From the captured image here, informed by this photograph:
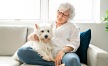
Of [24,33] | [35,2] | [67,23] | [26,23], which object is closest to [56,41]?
[67,23]

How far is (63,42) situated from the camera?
89.4 inches

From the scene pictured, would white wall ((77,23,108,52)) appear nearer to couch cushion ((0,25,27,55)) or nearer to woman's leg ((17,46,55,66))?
couch cushion ((0,25,27,55))

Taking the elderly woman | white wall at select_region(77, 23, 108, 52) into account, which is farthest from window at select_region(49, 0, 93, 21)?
the elderly woman

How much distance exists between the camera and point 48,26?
2.07 m

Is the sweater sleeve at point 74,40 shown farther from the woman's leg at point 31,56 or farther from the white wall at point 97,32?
the white wall at point 97,32

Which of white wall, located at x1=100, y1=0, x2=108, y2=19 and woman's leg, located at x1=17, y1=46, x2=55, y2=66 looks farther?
white wall, located at x1=100, y1=0, x2=108, y2=19

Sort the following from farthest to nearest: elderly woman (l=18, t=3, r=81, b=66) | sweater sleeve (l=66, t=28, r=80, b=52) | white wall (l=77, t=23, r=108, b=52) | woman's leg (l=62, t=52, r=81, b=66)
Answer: white wall (l=77, t=23, r=108, b=52) < sweater sleeve (l=66, t=28, r=80, b=52) < elderly woman (l=18, t=3, r=81, b=66) < woman's leg (l=62, t=52, r=81, b=66)

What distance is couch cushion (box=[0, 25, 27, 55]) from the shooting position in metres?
2.67

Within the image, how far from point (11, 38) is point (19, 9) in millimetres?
736

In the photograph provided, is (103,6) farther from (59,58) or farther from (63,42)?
(59,58)

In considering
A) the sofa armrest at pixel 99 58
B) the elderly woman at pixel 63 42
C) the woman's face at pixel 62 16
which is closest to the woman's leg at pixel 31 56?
the elderly woman at pixel 63 42

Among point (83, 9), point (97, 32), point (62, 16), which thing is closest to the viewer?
point (62, 16)

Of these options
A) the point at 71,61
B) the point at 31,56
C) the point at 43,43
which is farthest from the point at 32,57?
the point at 71,61

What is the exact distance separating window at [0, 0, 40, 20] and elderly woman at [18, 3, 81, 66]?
950mm
